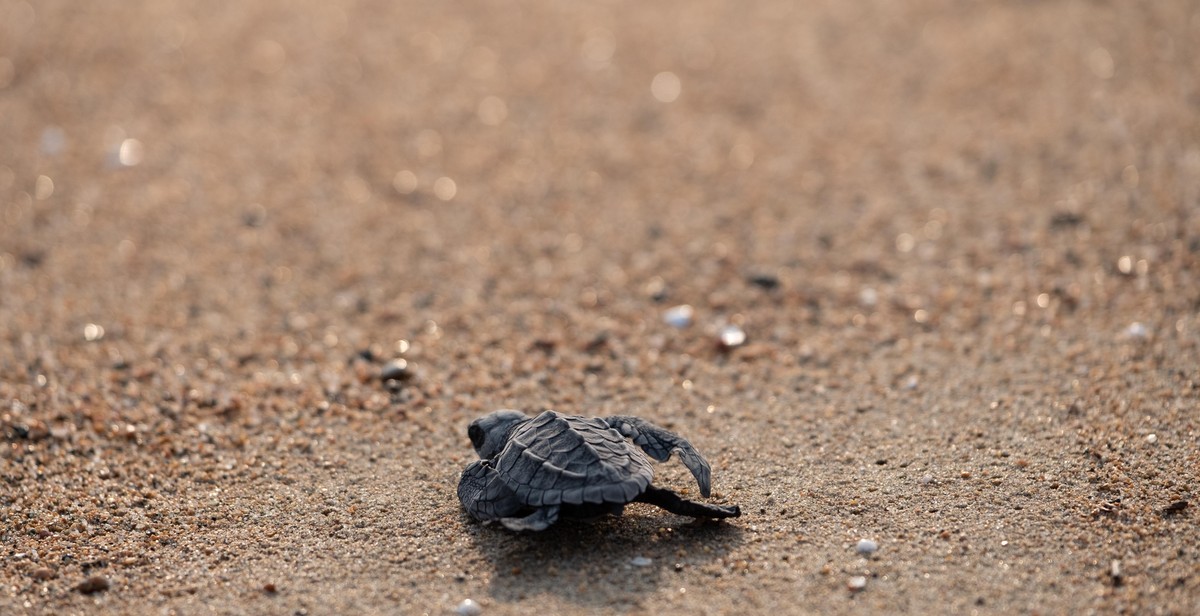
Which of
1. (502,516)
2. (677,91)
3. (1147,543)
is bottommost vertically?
(1147,543)

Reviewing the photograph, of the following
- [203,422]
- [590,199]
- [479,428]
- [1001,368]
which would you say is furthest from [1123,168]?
[203,422]

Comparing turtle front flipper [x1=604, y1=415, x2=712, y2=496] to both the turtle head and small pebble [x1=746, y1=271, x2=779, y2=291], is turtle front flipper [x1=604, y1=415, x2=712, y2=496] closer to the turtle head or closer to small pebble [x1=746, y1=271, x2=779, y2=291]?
the turtle head

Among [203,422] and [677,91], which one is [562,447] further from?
[677,91]

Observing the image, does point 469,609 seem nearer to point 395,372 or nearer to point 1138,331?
point 395,372

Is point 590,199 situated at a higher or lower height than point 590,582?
higher

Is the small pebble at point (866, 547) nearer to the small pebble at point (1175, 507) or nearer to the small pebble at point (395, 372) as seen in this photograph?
the small pebble at point (1175, 507)

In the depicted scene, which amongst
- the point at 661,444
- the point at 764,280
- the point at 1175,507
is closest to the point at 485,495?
the point at 661,444
